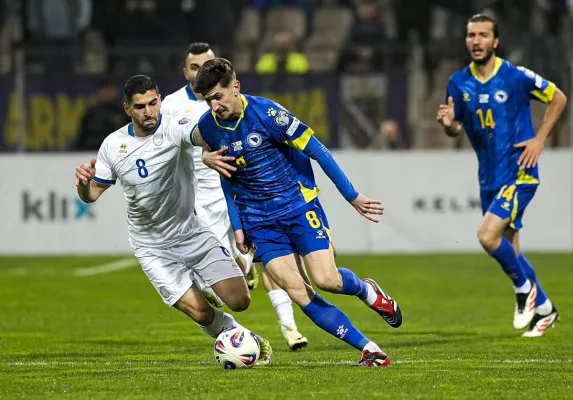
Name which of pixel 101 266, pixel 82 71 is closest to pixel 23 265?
pixel 101 266

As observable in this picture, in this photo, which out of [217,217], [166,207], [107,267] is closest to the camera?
[166,207]

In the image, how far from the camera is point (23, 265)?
58.6 feet

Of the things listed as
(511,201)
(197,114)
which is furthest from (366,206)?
(511,201)

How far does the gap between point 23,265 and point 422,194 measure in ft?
18.8

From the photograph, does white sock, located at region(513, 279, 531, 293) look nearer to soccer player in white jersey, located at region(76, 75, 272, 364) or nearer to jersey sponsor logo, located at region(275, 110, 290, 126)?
soccer player in white jersey, located at region(76, 75, 272, 364)

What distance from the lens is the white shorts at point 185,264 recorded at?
8.84 metres

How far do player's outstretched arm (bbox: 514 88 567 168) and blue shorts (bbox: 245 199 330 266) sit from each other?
8.31 ft

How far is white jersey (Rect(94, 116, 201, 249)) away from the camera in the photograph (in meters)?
8.65

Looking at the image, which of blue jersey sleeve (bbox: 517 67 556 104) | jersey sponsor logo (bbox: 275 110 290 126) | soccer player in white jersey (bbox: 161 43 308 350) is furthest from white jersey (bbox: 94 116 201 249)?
blue jersey sleeve (bbox: 517 67 556 104)

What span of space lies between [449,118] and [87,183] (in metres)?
3.11

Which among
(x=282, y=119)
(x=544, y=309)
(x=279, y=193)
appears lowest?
(x=544, y=309)

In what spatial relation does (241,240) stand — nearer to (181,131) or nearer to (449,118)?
(181,131)

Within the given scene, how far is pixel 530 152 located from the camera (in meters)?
10.2

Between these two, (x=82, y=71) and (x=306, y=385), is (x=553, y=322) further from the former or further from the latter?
(x=82, y=71)
